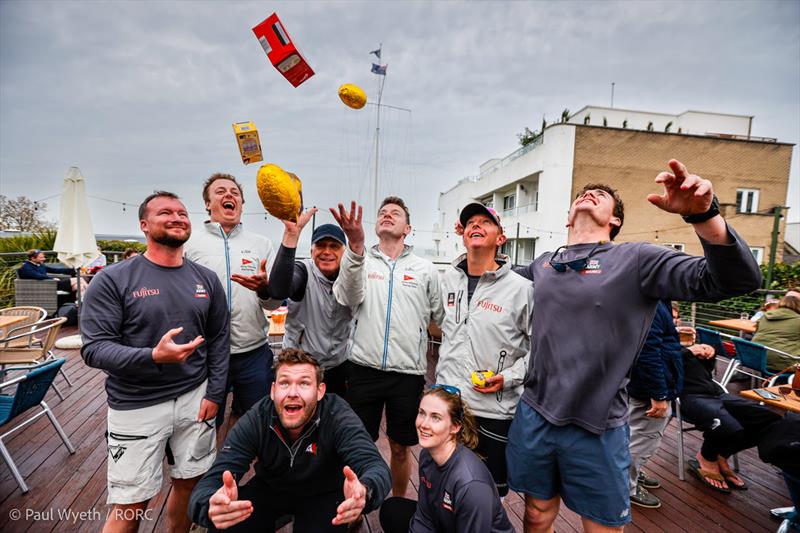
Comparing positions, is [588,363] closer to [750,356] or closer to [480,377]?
[480,377]

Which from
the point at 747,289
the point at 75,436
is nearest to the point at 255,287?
the point at 747,289

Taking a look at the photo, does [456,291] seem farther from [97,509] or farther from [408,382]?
[97,509]

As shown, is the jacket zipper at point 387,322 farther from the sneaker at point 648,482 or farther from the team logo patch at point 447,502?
the sneaker at point 648,482

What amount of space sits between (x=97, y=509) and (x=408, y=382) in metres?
2.34

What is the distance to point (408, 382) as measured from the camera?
2074mm

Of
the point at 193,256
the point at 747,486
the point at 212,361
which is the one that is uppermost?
the point at 193,256

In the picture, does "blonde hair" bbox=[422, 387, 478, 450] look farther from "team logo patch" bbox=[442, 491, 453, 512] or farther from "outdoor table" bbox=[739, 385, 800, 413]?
"outdoor table" bbox=[739, 385, 800, 413]

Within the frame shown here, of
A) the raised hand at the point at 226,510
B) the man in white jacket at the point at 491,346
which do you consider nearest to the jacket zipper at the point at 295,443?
the raised hand at the point at 226,510

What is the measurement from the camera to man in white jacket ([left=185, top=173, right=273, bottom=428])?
2137mm

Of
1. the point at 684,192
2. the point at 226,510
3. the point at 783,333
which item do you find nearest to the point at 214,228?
the point at 226,510

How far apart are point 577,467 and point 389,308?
4.10ft

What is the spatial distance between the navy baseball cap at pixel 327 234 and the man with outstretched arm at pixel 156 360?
0.69 meters

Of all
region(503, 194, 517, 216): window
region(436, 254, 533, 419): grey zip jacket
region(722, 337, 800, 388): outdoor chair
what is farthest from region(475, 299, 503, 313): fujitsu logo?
region(503, 194, 517, 216): window

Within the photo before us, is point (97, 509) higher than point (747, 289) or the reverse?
the reverse
